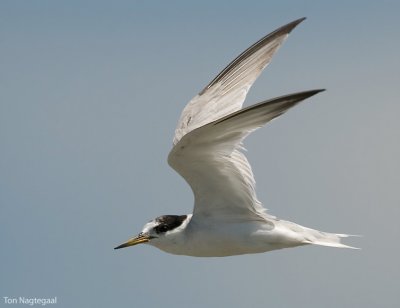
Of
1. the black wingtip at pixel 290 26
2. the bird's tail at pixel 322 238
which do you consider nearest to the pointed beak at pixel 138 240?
the bird's tail at pixel 322 238

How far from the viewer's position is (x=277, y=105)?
9227 mm

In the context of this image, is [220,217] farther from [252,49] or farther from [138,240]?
[252,49]

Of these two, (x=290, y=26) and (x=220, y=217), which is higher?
(x=290, y=26)

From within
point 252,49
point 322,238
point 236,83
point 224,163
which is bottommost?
point 322,238

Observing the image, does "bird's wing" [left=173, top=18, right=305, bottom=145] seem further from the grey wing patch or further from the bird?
the bird

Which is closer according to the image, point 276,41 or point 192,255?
point 192,255

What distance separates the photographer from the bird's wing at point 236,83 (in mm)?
12805

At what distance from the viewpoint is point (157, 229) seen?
36.9 feet

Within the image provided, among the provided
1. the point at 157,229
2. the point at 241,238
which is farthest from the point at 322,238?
the point at 157,229

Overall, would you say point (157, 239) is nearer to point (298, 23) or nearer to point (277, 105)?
point (277, 105)

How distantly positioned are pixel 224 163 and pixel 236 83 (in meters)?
2.77

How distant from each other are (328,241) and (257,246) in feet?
2.53

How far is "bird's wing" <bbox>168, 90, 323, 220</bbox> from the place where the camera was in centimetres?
943

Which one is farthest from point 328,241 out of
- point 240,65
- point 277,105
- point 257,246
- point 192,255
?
point 240,65
